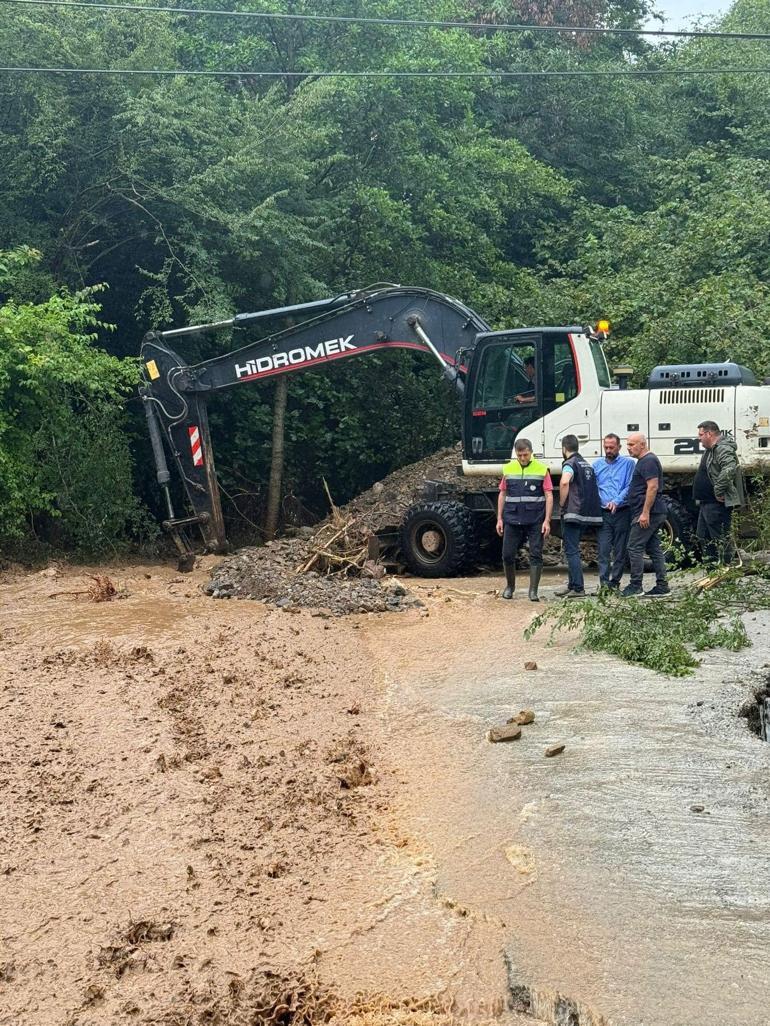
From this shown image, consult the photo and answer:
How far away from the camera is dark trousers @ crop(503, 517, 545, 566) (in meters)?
13.0

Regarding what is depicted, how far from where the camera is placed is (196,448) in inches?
685

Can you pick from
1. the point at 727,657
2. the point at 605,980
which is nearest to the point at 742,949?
the point at 605,980

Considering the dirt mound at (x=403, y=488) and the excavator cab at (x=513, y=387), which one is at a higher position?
the excavator cab at (x=513, y=387)

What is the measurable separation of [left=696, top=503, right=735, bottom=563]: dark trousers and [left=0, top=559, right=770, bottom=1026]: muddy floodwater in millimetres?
3424

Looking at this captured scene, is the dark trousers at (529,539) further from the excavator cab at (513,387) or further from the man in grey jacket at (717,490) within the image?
the excavator cab at (513,387)

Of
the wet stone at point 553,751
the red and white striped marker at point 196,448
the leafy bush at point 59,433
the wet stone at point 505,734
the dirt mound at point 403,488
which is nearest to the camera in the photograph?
the wet stone at point 553,751

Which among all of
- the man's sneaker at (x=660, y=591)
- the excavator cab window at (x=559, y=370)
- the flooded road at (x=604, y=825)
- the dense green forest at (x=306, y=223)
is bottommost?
the flooded road at (x=604, y=825)

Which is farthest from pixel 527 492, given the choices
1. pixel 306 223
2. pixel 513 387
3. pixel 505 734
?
pixel 306 223

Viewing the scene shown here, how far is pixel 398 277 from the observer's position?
22281 mm

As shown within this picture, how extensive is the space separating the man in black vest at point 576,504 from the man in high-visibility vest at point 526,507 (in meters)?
0.21

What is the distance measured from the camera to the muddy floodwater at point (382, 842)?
450cm

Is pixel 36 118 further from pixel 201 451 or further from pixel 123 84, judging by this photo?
pixel 201 451

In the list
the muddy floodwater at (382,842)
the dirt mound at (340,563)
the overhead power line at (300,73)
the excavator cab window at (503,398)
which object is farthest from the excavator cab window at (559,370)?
the overhead power line at (300,73)

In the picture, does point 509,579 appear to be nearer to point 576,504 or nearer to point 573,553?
point 573,553
